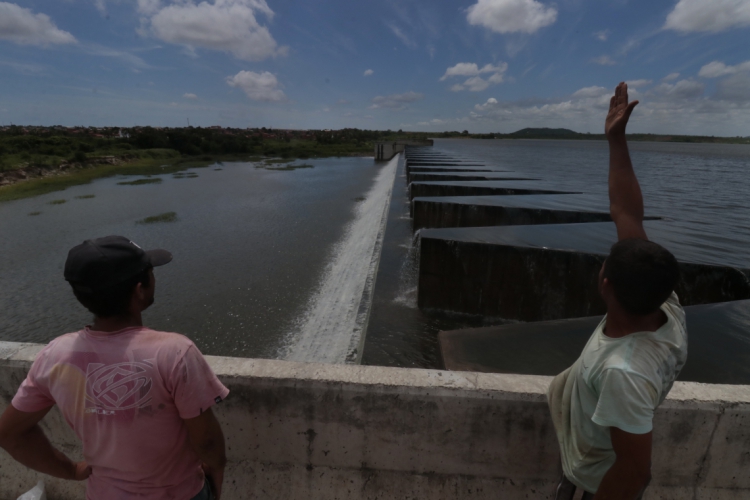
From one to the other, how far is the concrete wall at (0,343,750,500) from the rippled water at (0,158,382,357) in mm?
4666

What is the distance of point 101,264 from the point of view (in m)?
1.41

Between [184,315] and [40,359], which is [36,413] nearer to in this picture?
[40,359]

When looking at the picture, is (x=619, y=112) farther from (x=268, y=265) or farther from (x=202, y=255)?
(x=202, y=255)

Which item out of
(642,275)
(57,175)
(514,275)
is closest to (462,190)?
(514,275)

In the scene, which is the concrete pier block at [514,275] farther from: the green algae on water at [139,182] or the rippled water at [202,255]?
the green algae on water at [139,182]

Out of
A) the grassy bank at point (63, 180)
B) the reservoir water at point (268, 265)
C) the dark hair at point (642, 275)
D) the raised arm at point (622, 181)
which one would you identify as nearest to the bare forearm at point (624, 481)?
the dark hair at point (642, 275)

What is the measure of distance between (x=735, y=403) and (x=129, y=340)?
284 centimetres

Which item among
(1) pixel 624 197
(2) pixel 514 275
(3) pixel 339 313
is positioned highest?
(1) pixel 624 197

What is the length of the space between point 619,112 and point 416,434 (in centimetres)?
197

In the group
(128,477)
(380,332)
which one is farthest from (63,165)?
(128,477)

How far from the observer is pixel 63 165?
127 ft

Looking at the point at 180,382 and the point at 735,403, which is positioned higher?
the point at 180,382

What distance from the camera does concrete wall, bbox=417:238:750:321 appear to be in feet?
20.1

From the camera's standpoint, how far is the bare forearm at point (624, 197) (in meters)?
1.78
